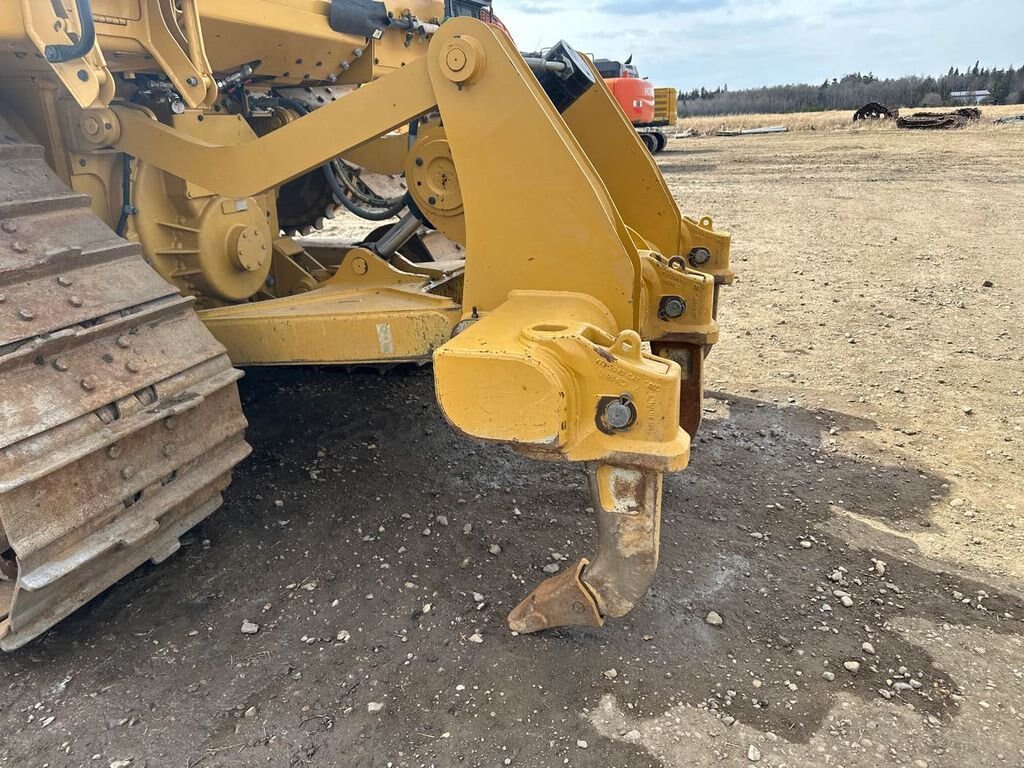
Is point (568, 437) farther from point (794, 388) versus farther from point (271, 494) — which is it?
point (794, 388)

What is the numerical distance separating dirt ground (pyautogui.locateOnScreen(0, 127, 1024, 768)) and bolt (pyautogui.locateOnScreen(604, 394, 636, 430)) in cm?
81

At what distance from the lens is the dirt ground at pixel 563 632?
216 centimetres

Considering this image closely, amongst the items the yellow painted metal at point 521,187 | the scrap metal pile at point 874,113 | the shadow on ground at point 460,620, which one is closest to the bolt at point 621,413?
the yellow painted metal at point 521,187

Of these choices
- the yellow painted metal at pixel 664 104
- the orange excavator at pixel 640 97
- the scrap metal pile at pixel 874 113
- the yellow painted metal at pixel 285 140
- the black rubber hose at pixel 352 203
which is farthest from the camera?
the scrap metal pile at pixel 874 113

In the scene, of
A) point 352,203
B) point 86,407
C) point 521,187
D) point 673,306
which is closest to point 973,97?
point 352,203

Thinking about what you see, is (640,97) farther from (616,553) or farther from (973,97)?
(973,97)

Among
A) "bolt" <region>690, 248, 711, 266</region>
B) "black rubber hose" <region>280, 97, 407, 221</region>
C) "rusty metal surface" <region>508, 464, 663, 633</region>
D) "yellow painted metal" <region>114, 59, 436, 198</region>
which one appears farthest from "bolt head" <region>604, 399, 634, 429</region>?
"black rubber hose" <region>280, 97, 407, 221</region>

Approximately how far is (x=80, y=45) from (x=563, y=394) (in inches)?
70.7

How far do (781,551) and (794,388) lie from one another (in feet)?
6.48

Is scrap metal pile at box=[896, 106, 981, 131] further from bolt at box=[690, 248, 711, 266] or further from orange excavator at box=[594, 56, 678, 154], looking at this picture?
bolt at box=[690, 248, 711, 266]

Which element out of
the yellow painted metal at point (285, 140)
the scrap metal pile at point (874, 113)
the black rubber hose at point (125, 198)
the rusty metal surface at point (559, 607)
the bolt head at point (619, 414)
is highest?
the yellow painted metal at point (285, 140)

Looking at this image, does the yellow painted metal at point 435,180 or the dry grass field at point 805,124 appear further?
the dry grass field at point 805,124

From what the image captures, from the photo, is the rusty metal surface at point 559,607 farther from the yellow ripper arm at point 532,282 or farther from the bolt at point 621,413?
the bolt at point 621,413

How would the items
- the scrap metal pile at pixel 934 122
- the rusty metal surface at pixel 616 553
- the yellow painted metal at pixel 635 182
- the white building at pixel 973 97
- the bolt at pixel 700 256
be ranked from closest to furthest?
the rusty metal surface at pixel 616 553 → the yellow painted metal at pixel 635 182 → the bolt at pixel 700 256 → the scrap metal pile at pixel 934 122 → the white building at pixel 973 97
